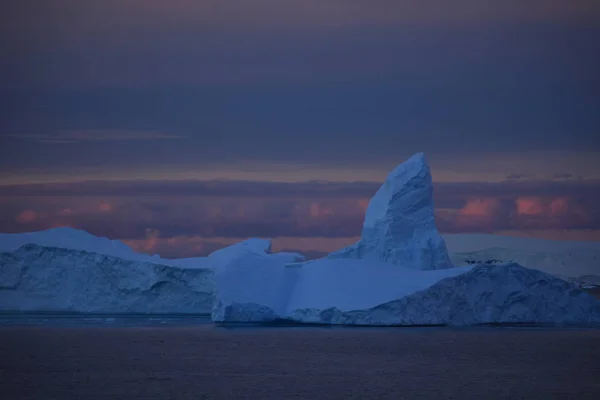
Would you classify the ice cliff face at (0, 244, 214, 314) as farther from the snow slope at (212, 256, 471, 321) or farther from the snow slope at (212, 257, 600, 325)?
the snow slope at (212, 257, 600, 325)

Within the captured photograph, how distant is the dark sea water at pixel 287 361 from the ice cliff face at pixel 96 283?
725 mm

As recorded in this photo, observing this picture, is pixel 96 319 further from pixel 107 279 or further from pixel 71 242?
pixel 71 242

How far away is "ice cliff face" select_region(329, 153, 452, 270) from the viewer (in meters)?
33.3

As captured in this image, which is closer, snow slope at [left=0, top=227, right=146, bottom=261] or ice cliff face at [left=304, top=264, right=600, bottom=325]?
ice cliff face at [left=304, top=264, right=600, bottom=325]

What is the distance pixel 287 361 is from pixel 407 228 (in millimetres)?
9674

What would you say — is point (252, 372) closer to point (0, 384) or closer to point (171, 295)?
point (0, 384)

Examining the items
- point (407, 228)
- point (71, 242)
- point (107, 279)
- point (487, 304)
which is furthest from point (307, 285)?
point (71, 242)

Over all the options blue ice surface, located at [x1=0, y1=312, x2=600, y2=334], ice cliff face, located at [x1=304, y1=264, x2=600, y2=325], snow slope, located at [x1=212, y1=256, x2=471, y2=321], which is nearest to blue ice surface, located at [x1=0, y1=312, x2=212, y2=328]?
blue ice surface, located at [x1=0, y1=312, x2=600, y2=334]

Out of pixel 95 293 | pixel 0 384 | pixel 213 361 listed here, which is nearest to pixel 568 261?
pixel 95 293

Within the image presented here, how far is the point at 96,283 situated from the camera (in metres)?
35.4

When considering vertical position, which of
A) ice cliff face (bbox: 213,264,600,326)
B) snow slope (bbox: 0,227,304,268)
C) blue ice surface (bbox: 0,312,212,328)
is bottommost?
blue ice surface (bbox: 0,312,212,328)

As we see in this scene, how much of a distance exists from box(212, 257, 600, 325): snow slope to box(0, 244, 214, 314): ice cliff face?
3.47 m

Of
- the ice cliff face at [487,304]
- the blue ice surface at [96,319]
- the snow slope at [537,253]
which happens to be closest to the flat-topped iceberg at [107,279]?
the blue ice surface at [96,319]

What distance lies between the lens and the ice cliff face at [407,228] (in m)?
33.3
